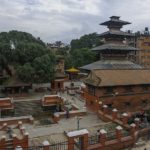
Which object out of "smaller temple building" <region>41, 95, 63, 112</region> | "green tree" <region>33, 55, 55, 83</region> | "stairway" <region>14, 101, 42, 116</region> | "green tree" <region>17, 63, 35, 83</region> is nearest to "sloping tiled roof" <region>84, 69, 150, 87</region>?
"smaller temple building" <region>41, 95, 63, 112</region>

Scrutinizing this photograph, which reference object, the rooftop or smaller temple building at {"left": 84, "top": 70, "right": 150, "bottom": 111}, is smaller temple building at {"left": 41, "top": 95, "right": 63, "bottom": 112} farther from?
the rooftop

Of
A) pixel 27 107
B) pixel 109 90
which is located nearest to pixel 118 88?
pixel 109 90

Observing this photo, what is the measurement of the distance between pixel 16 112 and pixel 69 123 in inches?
331

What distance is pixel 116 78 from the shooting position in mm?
24141

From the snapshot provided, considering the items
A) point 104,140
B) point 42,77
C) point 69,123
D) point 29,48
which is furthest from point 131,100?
point 29,48

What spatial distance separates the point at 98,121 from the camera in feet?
72.7

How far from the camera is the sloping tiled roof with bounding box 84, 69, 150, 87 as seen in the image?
916 inches

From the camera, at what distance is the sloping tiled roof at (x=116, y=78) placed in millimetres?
23266

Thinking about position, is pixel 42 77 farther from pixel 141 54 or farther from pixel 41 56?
pixel 141 54

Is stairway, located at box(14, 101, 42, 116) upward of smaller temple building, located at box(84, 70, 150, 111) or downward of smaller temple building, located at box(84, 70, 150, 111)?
downward

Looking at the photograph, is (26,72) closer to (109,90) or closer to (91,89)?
(91,89)

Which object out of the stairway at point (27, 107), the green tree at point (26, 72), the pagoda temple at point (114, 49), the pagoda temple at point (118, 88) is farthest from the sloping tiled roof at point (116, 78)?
the green tree at point (26, 72)

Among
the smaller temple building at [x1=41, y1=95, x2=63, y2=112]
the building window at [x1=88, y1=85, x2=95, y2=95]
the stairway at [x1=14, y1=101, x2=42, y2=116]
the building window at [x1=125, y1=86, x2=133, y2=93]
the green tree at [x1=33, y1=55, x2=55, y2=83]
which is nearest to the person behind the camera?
the building window at [x1=88, y1=85, x2=95, y2=95]

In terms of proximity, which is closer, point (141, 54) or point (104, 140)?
point (104, 140)
